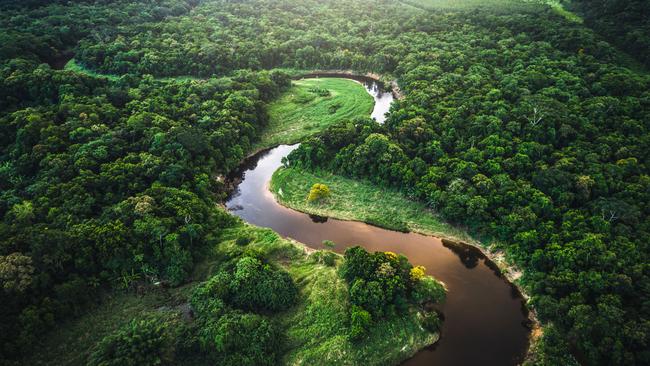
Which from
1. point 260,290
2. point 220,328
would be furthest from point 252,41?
point 220,328

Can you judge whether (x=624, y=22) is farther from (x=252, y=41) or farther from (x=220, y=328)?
(x=220, y=328)

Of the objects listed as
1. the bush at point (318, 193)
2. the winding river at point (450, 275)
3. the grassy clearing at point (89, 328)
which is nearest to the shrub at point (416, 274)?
the winding river at point (450, 275)

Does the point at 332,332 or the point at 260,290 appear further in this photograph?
the point at 260,290

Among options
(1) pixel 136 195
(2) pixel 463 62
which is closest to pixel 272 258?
(1) pixel 136 195

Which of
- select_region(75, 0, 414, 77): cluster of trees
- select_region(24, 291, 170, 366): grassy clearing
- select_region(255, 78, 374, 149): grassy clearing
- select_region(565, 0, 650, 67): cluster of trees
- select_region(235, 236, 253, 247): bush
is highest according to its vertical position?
select_region(565, 0, 650, 67): cluster of trees

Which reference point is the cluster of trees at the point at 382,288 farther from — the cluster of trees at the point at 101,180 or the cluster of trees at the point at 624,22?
the cluster of trees at the point at 624,22

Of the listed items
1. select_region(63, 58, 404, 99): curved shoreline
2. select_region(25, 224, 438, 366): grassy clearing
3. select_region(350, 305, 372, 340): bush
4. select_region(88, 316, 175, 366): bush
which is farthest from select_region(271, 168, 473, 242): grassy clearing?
select_region(63, 58, 404, 99): curved shoreline

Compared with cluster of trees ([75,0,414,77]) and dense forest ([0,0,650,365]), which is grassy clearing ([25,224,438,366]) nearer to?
dense forest ([0,0,650,365])
